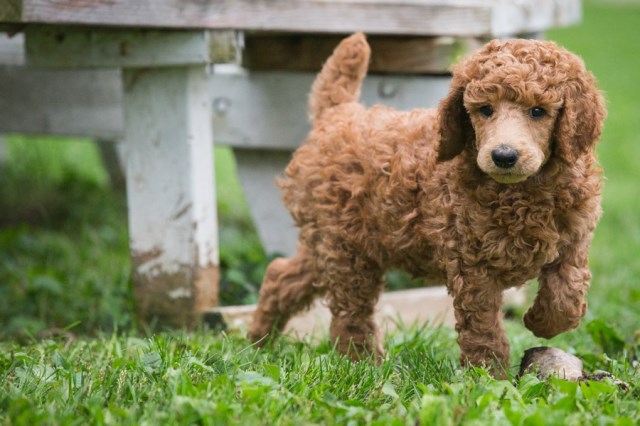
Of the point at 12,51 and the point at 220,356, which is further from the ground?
the point at 12,51

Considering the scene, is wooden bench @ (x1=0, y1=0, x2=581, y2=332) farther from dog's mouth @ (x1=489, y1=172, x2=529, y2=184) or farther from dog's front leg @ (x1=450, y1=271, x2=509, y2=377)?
dog's mouth @ (x1=489, y1=172, x2=529, y2=184)

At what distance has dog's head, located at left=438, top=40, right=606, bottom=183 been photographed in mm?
2953

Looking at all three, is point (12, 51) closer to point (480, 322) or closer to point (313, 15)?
point (313, 15)

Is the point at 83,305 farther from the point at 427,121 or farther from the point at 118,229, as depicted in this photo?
the point at 427,121

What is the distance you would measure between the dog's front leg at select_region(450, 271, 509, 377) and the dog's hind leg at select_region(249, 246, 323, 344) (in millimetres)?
920

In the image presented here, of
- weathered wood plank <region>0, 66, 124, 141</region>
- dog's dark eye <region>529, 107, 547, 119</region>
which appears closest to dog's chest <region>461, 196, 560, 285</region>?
dog's dark eye <region>529, 107, 547, 119</region>

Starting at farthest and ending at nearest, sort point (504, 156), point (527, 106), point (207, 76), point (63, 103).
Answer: point (63, 103), point (207, 76), point (527, 106), point (504, 156)

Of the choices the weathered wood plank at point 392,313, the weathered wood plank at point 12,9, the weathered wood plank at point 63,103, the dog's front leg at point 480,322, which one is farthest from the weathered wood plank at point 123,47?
the dog's front leg at point 480,322

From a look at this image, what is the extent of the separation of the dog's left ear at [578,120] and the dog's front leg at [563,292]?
40cm

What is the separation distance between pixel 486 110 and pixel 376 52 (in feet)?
7.28

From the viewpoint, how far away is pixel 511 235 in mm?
3178

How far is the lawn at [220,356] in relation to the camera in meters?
2.74

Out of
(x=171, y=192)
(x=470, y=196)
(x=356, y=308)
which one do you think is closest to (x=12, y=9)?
(x=171, y=192)

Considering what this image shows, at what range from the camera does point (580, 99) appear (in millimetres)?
3059
